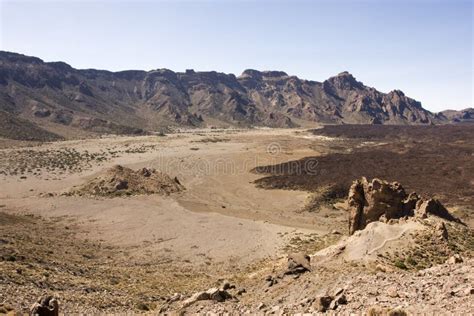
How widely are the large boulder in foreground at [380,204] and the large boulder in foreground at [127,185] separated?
28.3 metres

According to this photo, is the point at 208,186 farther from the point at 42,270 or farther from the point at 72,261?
the point at 42,270

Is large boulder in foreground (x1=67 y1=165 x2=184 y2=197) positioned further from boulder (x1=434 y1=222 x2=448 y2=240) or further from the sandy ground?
boulder (x1=434 y1=222 x2=448 y2=240)

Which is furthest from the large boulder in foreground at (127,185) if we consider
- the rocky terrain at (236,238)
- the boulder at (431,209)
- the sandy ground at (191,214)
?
the boulder at (431,209)

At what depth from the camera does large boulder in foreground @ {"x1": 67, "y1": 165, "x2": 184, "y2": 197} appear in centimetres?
5378

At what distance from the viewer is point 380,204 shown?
33.4m

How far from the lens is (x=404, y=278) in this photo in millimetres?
15383

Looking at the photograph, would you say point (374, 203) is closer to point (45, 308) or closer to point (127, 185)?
point (45, 308)

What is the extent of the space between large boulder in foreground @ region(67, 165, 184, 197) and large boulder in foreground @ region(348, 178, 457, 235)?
92.9 feet

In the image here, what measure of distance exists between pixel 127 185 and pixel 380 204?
111 feet

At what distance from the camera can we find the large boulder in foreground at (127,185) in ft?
176

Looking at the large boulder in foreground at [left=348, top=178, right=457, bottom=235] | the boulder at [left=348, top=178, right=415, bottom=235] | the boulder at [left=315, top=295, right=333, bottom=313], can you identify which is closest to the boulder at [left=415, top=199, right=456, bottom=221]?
the large boulder in foreground at [left=348, top=178, right=457, bottom=235]

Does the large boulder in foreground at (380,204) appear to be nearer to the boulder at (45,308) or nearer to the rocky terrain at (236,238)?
the rocky terrain at (236,238)

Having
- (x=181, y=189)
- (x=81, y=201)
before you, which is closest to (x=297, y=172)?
(x=181, y=189)

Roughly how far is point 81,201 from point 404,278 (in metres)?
41.7
